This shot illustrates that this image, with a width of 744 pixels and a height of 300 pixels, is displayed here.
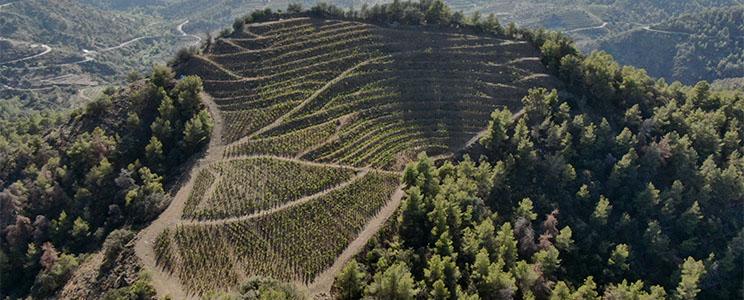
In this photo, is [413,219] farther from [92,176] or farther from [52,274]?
[92,176]

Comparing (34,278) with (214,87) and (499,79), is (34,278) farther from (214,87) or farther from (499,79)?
(499,79)

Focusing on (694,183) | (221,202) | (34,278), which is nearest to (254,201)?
(221,202)

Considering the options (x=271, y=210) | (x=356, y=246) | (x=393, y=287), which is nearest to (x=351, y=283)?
(x=393, y=287)

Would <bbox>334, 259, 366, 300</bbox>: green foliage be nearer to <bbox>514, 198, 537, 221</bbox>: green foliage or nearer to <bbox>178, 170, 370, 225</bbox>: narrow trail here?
<bbox>178, 170, 370, 225</bbox>: narrow trail

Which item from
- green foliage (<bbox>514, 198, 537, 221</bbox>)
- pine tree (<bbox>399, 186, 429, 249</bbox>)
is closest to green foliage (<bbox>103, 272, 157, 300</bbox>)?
pine tree (<bbox>399, 186, 429, 249</bbox>)

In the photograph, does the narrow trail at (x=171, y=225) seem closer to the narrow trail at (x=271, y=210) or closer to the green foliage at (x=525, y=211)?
the narrow trail at (x=271, y=210)
